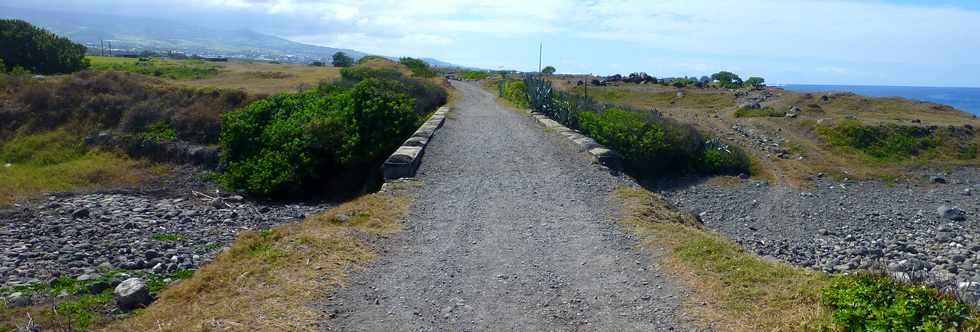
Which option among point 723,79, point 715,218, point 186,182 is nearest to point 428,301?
point 715,218

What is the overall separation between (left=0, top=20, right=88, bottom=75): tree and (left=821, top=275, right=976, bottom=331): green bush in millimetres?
29378

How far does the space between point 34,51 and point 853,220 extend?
28151 mm

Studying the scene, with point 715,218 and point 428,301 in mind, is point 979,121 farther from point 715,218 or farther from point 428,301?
point 428,301

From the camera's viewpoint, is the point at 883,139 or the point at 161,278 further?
the point at 883,139

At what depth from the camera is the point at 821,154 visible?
21.5 metres

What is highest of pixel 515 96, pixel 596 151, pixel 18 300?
pixel 515 96

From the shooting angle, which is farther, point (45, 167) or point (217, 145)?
point (217, 145)

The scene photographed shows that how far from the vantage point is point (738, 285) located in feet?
17.5

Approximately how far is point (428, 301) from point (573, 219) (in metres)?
2.87

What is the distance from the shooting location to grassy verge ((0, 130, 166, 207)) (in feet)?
45.0

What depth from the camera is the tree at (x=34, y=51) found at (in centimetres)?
2775

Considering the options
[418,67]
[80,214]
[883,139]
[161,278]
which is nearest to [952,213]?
[883,139]

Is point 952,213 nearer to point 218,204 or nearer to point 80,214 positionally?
point 218,204

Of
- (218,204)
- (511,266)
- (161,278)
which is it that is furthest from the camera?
(218,204)
